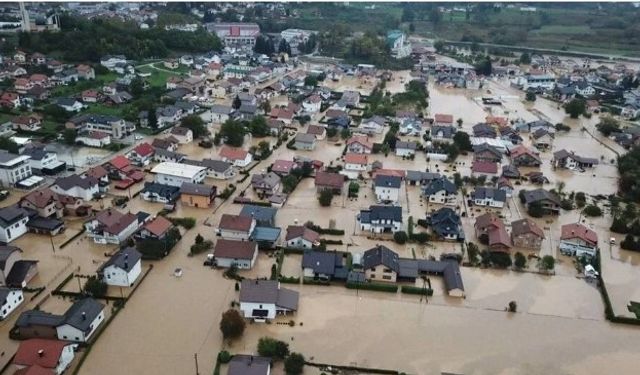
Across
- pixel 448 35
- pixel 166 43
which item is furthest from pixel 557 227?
pixel 448 35

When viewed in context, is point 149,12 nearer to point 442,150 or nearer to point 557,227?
point 442,150

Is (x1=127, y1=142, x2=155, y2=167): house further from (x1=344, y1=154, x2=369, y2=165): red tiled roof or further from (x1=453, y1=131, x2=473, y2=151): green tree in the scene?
(x1=453, y1=131, x2=473, y2=151): green tree

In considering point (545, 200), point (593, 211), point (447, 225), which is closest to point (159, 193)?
point (447, 225)

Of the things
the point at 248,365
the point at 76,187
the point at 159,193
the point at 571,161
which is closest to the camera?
the point at 248,365

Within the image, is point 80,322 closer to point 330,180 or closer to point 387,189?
point 330,180

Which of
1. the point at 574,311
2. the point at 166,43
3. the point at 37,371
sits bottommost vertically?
the point at 574,311

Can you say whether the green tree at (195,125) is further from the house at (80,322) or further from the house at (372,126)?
the house at (80,322)
